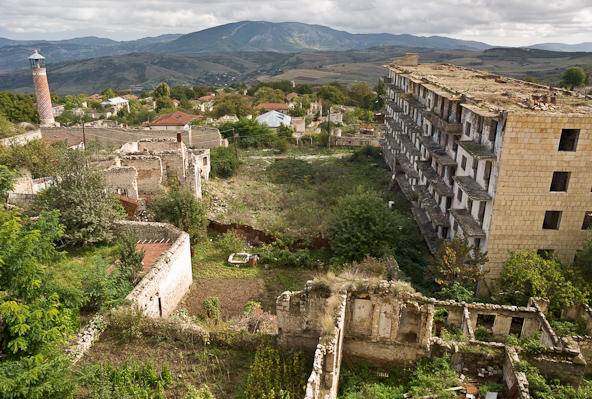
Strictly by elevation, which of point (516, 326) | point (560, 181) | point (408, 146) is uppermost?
point (560, 181)

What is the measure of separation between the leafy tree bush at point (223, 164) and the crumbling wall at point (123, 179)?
41.7 ft

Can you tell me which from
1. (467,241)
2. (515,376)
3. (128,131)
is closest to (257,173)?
(128,131)

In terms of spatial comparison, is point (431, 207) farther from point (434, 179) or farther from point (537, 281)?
point (537, 281)

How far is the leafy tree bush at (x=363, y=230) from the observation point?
24469mm

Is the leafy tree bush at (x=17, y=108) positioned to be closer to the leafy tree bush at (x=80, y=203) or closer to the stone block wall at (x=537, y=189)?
the leafy tree bush at (x=80, y=203)

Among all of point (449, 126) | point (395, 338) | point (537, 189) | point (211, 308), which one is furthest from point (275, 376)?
point (449, 126)

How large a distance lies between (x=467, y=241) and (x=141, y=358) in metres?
17.1

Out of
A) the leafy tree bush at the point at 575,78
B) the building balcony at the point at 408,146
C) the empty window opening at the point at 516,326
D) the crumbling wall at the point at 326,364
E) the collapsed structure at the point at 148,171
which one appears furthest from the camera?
the leafy tree bush at the point at 575,78

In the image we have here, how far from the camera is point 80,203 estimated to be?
22125mm

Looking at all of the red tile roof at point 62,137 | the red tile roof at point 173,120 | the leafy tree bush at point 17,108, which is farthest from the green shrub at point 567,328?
the leafy tree bush at point 17,108

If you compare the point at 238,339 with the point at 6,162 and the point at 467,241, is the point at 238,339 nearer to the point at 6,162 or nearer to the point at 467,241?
the point at 467,241

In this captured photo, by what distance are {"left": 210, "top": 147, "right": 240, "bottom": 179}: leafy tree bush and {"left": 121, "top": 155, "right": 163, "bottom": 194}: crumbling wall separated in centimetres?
1022

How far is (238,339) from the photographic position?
47.4ft

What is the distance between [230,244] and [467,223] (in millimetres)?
13355
